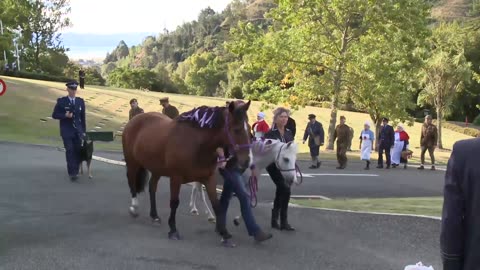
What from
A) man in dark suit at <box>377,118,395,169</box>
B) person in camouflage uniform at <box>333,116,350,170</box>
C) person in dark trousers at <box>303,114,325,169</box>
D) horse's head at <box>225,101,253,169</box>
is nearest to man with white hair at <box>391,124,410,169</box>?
man in dark suit at <box>377,118,395,169</box>

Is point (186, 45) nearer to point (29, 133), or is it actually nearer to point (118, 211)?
point (29, 133)

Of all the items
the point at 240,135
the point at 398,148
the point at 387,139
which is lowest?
the point at 398,148

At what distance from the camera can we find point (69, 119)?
10.5 m

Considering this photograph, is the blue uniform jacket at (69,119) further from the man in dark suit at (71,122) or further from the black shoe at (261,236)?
the black shoe at (261,236)

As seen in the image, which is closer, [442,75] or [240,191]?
[240,191]

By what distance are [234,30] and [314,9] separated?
378cm

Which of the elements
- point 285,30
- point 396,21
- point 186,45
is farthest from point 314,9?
point 186,45

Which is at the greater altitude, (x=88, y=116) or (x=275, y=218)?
(x=88, y=116)

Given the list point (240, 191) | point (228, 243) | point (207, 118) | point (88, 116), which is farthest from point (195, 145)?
point (88, 116)

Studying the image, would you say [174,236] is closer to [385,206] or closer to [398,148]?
[385,206]

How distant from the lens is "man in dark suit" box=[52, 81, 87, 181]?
1039cm

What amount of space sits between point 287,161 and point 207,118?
3.97ft

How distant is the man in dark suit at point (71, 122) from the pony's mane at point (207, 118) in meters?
4.35

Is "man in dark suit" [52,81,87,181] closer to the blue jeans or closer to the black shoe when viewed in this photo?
the blue jeans
